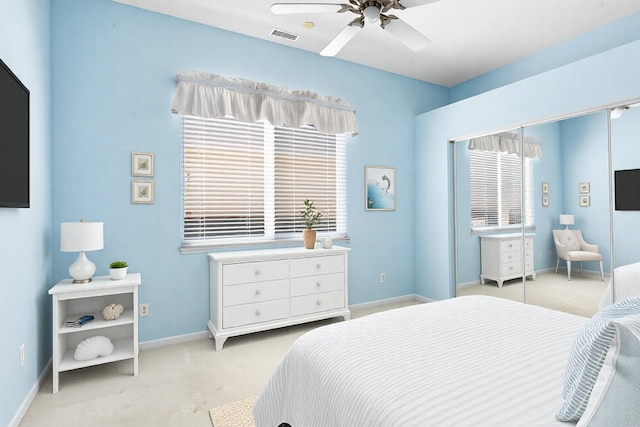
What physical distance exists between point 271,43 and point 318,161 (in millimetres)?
1341

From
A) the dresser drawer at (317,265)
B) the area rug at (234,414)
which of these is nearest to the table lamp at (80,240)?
the area rug at (234,414)

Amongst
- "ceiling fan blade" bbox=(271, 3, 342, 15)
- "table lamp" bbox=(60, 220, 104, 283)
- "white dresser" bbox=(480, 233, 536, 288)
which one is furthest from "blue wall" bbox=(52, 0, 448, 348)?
"white dresser" bbox=(480, 233, 536, 288)

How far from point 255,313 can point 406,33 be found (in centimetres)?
263

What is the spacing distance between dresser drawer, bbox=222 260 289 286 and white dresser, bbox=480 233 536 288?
228cm

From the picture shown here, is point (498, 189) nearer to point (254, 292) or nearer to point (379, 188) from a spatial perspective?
point (379, 188)

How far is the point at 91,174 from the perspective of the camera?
2.80 m

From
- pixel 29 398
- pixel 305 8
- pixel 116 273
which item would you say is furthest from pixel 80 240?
pixel 305 8

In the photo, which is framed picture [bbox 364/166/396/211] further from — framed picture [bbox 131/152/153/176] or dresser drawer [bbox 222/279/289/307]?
framed picture [bbox 131/152/153/176]

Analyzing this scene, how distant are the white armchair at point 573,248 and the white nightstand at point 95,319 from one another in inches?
143

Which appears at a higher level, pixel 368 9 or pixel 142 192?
pixel 368 9

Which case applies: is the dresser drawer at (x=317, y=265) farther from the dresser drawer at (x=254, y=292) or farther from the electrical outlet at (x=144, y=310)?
the electrical outlet at (x=144, y=310)

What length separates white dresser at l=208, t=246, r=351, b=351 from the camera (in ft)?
9.85

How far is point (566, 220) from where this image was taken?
303 centimetres

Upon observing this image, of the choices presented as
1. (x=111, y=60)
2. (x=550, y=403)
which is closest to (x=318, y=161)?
(x=111, y=60)
